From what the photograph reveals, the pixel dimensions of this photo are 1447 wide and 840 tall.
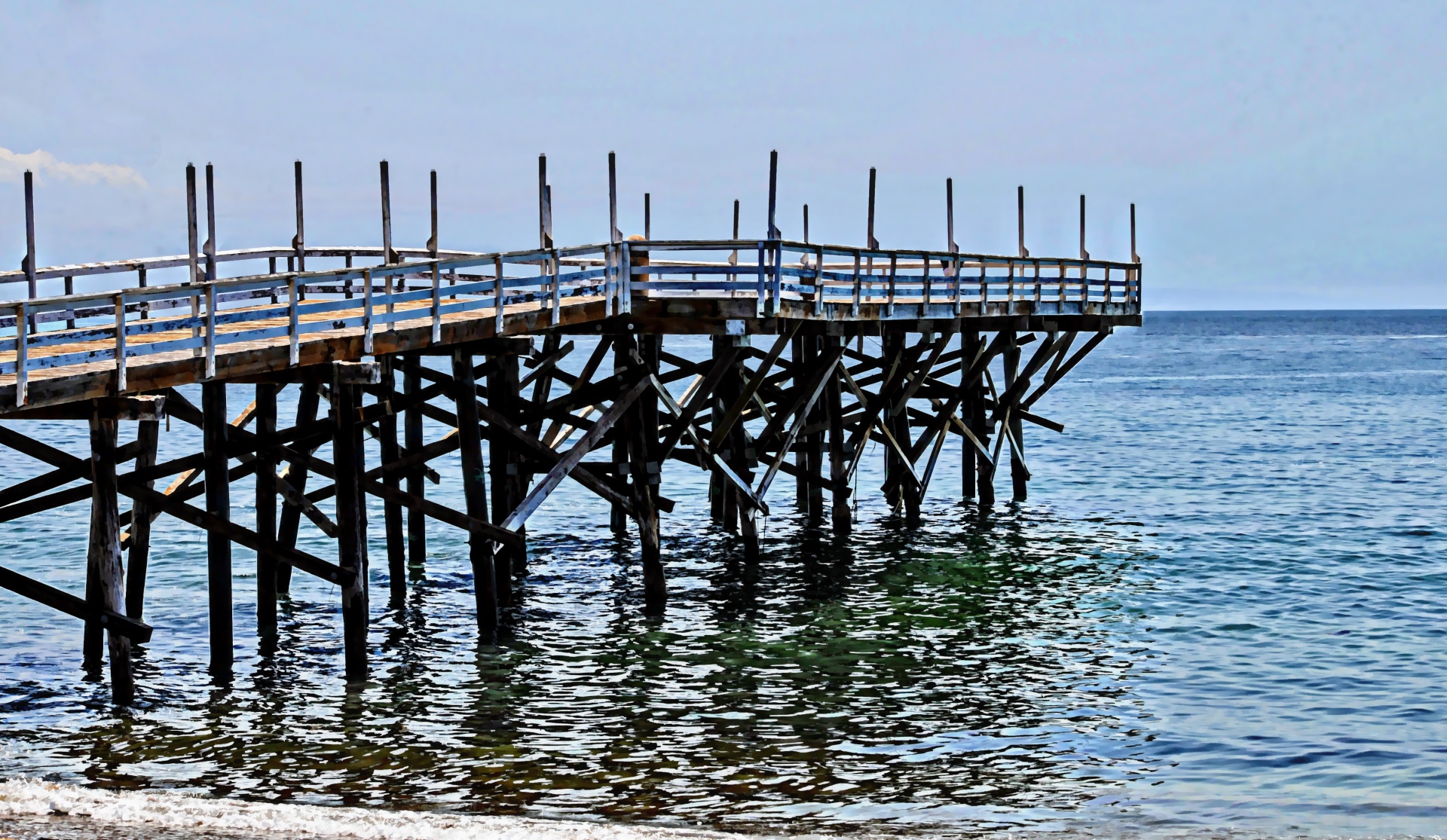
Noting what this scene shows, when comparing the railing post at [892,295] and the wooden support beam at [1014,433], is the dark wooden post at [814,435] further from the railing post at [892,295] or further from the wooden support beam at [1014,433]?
the wooden support beam at [1014,433]

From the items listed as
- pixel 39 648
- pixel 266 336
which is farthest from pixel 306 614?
pixel 266 336

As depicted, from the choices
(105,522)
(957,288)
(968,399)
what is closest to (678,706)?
(105,522)

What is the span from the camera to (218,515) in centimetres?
1463

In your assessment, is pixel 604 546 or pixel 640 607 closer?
pixel 640 607

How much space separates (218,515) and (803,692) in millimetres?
5796

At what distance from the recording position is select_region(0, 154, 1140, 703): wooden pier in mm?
13367

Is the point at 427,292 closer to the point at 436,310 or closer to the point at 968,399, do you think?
the point at 436,310

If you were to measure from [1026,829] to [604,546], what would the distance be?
12.9 metres

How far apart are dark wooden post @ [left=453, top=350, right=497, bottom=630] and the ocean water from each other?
42cm

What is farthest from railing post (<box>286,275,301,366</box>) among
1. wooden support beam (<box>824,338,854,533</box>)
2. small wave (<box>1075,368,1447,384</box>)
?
small wave (<box>1075,368,1447,384</box>)

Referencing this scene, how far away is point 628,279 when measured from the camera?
1738 centimetres

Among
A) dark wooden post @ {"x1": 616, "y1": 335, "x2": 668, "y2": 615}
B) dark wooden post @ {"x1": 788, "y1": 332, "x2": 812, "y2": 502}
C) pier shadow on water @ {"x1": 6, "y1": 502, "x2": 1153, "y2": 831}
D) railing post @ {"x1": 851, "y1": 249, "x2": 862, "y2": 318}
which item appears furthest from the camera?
dark wooden post @ {"x1": 788, "y1": 332, "x2": 812, "y2": 502}

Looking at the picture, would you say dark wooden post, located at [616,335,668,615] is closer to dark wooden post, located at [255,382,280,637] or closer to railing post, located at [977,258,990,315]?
dark wooden post, located at [255,382,280,637]

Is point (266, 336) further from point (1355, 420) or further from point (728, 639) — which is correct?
point (1355, 420)
